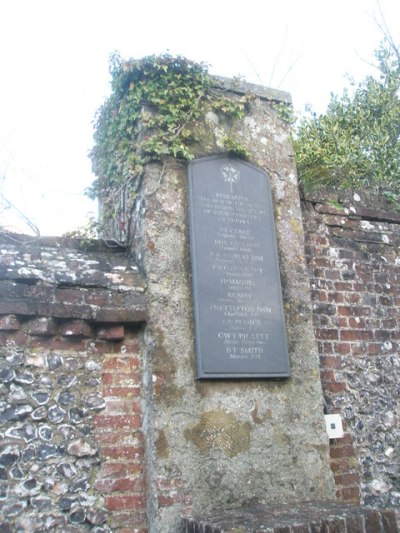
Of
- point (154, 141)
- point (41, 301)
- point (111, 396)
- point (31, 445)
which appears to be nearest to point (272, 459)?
point (111, 396)

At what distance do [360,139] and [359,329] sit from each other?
4233mm

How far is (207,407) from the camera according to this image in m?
3.68

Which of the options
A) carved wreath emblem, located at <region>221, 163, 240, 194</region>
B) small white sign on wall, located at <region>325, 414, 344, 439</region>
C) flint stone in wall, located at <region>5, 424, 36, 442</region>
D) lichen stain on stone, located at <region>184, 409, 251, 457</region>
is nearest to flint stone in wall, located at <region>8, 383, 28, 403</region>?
flint stone in wall, located at <region>5, 424, 36, 442</region>

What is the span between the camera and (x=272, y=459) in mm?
3752

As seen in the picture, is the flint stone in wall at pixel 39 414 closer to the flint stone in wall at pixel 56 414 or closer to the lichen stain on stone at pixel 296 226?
→ the flint stone in wall at pixel 56 414

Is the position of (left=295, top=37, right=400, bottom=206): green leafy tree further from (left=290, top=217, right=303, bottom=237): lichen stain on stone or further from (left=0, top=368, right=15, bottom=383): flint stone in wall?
(left=0, top=368, right=15, bottom=383): flint stone in wall

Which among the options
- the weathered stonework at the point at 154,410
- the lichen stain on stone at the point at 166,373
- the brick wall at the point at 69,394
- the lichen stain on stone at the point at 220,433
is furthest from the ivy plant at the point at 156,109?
the lichen stain on stone at the point at 220,433

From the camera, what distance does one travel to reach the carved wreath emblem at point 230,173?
4367 mm

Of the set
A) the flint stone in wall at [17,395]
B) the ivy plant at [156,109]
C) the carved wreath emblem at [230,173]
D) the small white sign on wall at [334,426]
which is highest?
the ivy plant at [156,109]

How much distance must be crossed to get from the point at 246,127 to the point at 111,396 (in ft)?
7.93

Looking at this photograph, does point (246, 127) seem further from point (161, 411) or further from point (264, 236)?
point (161, 411)

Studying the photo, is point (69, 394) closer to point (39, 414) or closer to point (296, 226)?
point (39, 414)

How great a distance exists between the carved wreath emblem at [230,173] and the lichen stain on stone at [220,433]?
1.74 metres

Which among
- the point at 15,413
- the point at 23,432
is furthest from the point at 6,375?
the point at 23,432
